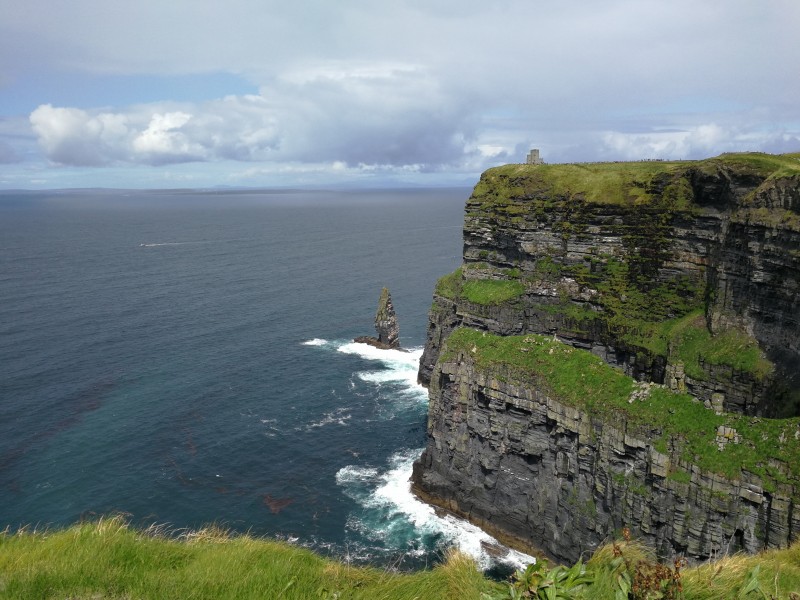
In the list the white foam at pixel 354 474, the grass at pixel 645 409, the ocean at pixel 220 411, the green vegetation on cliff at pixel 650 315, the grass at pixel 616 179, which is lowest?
the white foam at pixel 354 474

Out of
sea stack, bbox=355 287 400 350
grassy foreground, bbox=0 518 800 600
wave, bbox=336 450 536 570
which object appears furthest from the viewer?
sea stack, bbox=355 287 400 350

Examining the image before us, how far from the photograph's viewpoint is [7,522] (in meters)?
48.5

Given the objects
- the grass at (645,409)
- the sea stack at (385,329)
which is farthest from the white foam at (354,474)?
the sea stack at (385,329)

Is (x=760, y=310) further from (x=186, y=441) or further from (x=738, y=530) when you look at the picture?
(x=186, y=441)

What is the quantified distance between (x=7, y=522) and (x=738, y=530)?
55.5 metres

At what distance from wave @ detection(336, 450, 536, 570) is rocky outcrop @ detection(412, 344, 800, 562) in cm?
143

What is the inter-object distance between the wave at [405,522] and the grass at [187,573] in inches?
1308

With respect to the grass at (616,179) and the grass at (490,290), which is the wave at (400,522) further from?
the grass at (616,179)

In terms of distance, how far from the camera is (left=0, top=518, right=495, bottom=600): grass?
1174 centimetres

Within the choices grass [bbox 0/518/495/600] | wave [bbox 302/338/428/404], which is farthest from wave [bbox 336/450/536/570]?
grass [bbox 0/518/495/600]

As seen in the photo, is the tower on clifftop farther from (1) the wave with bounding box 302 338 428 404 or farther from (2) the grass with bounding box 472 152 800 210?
(1) the wave with bounding box 302 338 428 404

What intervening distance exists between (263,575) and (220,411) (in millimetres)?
61114

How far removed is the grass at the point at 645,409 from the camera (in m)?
35.1

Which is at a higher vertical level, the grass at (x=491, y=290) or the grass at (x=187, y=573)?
the grass at (x=187, y=573)
